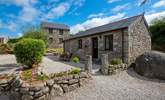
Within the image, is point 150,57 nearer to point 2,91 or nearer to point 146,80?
point 146,80

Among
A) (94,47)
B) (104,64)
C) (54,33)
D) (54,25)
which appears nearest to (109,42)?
(94,47)

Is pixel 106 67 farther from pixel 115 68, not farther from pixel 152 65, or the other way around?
pixel 152 65

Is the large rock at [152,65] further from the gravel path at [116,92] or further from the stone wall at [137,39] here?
the stone wall at [137,39]

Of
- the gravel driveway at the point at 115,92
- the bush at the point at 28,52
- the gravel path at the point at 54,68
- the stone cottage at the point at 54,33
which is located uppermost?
the stone cottage at the point at 54,33

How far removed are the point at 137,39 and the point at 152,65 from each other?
3.04m

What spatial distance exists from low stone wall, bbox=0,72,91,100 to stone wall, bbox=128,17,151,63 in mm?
5288

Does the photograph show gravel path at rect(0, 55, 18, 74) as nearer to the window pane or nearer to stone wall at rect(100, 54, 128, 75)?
stone wall at rect(100, 54, 128, 75)

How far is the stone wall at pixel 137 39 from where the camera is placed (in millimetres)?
10538

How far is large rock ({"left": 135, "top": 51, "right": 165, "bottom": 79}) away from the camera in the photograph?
8375 millimetres

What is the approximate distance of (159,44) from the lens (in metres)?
17.8

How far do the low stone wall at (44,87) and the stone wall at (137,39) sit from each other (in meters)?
5.29

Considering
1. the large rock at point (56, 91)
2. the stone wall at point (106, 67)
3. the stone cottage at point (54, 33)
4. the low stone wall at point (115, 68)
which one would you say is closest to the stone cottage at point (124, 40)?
the low stone wall at point (115, 68)

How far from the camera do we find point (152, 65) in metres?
8.70

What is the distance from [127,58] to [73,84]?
562 cm
